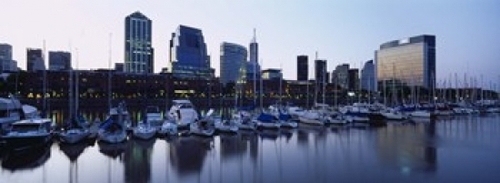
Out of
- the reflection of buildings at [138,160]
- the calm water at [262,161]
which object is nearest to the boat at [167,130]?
the calm water at [262,161]

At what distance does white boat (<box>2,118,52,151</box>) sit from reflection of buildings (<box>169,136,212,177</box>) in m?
10.1

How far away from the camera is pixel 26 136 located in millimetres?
31266

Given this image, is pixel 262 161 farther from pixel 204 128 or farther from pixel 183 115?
pixel 183 115

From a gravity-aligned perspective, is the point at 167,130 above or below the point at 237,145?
above

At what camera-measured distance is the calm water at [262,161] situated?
74.4 feet

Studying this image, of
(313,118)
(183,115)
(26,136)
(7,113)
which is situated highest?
(7,113)

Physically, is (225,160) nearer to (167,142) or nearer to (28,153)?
(167,142)

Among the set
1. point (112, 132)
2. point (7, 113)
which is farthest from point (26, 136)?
point (7, 113)

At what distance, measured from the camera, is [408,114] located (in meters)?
77.2

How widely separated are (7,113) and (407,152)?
3476cm

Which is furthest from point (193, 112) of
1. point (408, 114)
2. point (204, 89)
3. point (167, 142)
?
point (204, 89)

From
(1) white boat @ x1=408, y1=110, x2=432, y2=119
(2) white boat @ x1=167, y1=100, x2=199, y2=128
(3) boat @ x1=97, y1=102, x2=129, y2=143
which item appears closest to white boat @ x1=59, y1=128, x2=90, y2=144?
(3) boat @ x1=97, y1=102, x2=129, y2=143

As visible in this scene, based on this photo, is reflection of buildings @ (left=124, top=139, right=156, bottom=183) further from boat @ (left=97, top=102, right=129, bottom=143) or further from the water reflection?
the water reflection

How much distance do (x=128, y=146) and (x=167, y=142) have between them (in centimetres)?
411
